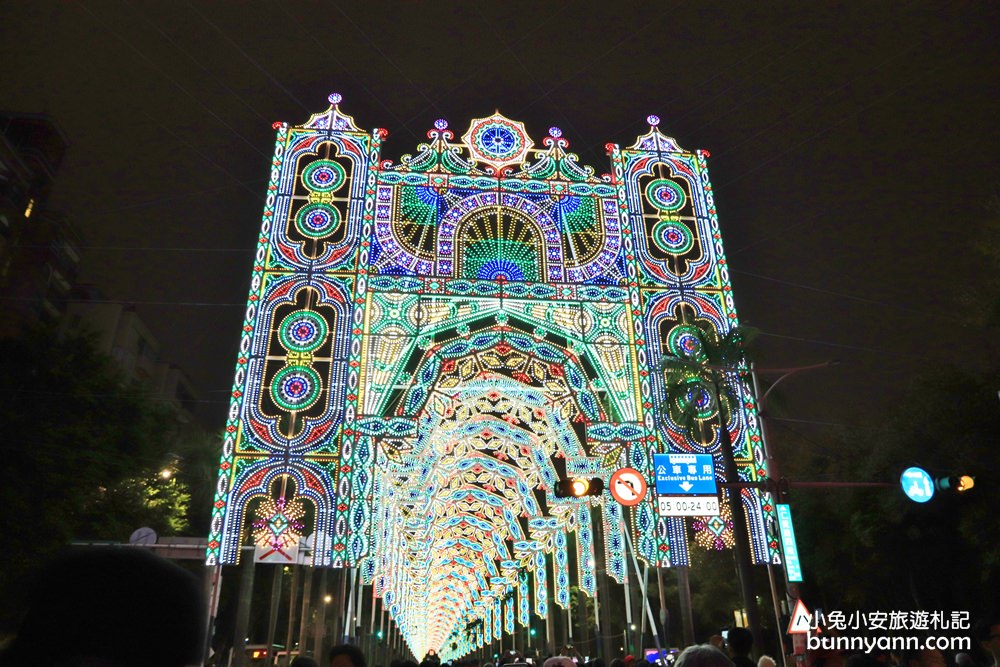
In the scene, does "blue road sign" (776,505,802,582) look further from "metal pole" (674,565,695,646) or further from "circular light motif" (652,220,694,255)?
"circular light motif" (652,220,694,255)

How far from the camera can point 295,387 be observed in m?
21.9

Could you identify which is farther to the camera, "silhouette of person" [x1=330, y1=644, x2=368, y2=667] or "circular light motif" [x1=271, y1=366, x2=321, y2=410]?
"circular light motif" [x1=271, y1=366, x2=321, y2=410]

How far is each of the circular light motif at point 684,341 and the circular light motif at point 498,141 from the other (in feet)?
27.9

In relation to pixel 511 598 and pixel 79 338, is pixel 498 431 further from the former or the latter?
pixel 511 598

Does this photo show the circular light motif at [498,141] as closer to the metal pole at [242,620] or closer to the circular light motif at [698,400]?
the circular light motif at [698,400]

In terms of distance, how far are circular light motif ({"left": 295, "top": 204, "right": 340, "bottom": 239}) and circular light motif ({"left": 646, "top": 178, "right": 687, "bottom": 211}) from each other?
1045 centimetres

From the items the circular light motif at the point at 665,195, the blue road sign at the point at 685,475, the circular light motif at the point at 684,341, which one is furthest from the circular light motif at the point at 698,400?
the circular light motif at the point at 665,195

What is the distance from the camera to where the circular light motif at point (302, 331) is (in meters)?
22.5

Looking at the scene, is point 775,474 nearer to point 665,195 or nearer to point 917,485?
point 917,485

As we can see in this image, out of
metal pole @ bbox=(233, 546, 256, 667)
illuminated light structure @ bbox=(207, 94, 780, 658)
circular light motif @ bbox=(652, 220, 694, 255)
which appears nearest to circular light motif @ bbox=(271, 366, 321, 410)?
illuminated light structure @ bbox=(207, 94, 780, 658)

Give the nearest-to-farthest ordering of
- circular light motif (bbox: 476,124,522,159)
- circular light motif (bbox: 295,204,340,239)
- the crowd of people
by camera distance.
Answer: the crowd of people
circular light motif (bbox: 295,204,340,239)
circular light motif (bbox: 476,124,522,159)

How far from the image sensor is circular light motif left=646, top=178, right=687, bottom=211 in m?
26.2

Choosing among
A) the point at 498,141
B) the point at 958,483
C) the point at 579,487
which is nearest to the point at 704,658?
the point at 579,487

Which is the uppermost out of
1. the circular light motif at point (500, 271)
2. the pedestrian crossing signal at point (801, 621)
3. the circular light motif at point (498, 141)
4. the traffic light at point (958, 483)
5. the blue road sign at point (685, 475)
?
the circular light motif at point (498, 141)
